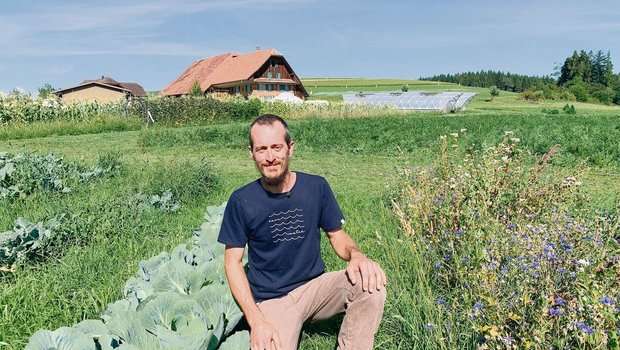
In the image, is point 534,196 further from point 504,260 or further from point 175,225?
point 175,225

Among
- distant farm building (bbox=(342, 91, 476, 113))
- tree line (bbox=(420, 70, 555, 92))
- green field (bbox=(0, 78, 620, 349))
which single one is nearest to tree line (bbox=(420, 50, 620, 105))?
tree line (bbox=(420, 70, 555, 92))

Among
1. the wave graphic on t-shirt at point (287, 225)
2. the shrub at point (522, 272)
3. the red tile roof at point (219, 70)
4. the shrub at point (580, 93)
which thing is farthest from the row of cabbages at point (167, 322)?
the shrub at point (580, 93)

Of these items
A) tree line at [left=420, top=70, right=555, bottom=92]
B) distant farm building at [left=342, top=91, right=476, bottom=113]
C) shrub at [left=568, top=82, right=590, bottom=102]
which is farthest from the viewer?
tree line at [left=420, top=70, right=555, bottom=92]

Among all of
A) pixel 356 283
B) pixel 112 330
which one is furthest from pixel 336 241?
pixel 112 330

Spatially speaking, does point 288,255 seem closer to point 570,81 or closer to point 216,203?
point 216,203

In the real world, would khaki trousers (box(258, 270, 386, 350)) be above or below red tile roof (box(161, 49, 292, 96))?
below

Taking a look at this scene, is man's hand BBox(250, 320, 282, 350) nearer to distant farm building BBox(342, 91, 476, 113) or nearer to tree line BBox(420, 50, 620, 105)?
distant farm building BBox(342, 91, 476, 113)

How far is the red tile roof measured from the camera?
157 feet

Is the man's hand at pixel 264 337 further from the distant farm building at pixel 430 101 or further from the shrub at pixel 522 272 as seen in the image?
the distant farm building at pixel 430 101

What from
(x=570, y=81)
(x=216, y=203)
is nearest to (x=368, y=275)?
(x=216, y=203)

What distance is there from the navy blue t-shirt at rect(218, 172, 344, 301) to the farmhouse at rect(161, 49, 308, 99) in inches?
1711

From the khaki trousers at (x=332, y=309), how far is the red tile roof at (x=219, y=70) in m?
44.6

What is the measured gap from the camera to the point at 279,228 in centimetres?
282

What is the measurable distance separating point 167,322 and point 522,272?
1.83 meters
